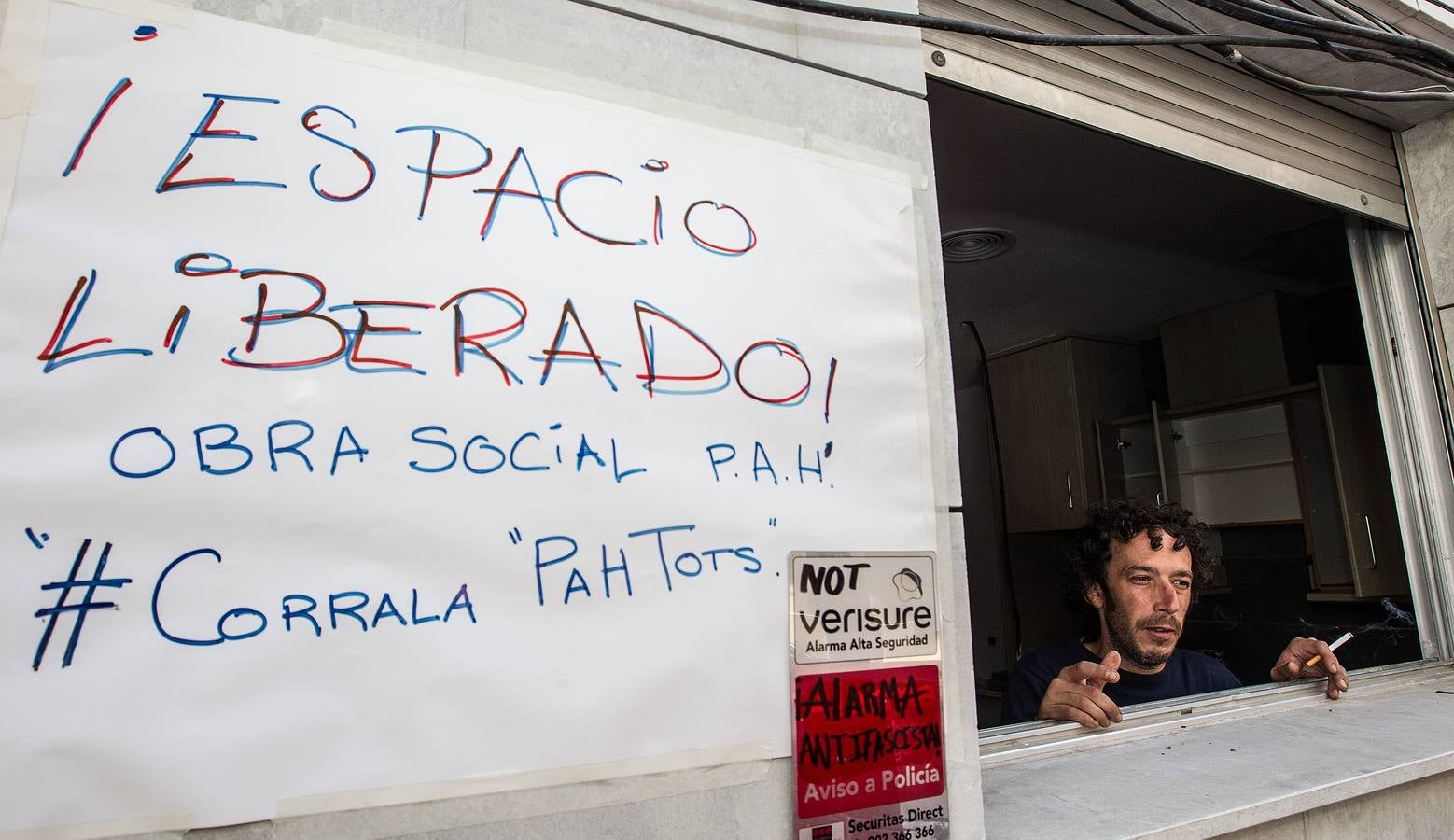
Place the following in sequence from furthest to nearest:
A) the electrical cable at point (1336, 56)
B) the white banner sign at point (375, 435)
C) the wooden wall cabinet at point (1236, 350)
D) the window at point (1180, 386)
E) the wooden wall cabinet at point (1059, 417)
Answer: the wooden wall cabinet at point (1059, 417) < the wooden wall cabinet at point (1236, 350) < the window at point (1180, 386) < the electrical cable at point (1336, 56) < the white banner sign at point (375, 435)

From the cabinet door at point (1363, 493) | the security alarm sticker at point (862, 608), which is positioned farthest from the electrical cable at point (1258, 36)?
the cabinet door at point (1363, 493)

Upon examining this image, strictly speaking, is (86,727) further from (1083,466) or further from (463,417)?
(1083,466)

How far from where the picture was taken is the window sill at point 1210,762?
968mm

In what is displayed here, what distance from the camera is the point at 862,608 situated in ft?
2.86

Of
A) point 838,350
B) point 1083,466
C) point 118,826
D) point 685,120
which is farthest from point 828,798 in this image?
point 1083,466

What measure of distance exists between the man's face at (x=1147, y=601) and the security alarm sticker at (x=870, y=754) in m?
1.27

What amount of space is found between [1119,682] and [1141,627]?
0.48 ft

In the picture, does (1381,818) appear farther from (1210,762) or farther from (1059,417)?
(1059,417)

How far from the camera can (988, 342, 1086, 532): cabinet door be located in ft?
13.3

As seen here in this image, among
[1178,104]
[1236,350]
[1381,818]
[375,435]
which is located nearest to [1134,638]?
[1381,818]

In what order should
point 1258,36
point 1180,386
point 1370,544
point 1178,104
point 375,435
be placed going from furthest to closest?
1. point 1180,386
2. point 1370,544
3. point 1178,104
4. point 1258,36
5. point 375,435

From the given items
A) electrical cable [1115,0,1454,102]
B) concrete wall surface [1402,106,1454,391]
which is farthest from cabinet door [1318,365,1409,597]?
electrical cable [1115,0,1454,102]

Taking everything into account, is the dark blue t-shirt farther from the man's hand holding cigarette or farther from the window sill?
the window sill

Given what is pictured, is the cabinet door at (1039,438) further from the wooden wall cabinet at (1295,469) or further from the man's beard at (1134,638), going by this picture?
the man's beard at (1134,638)
